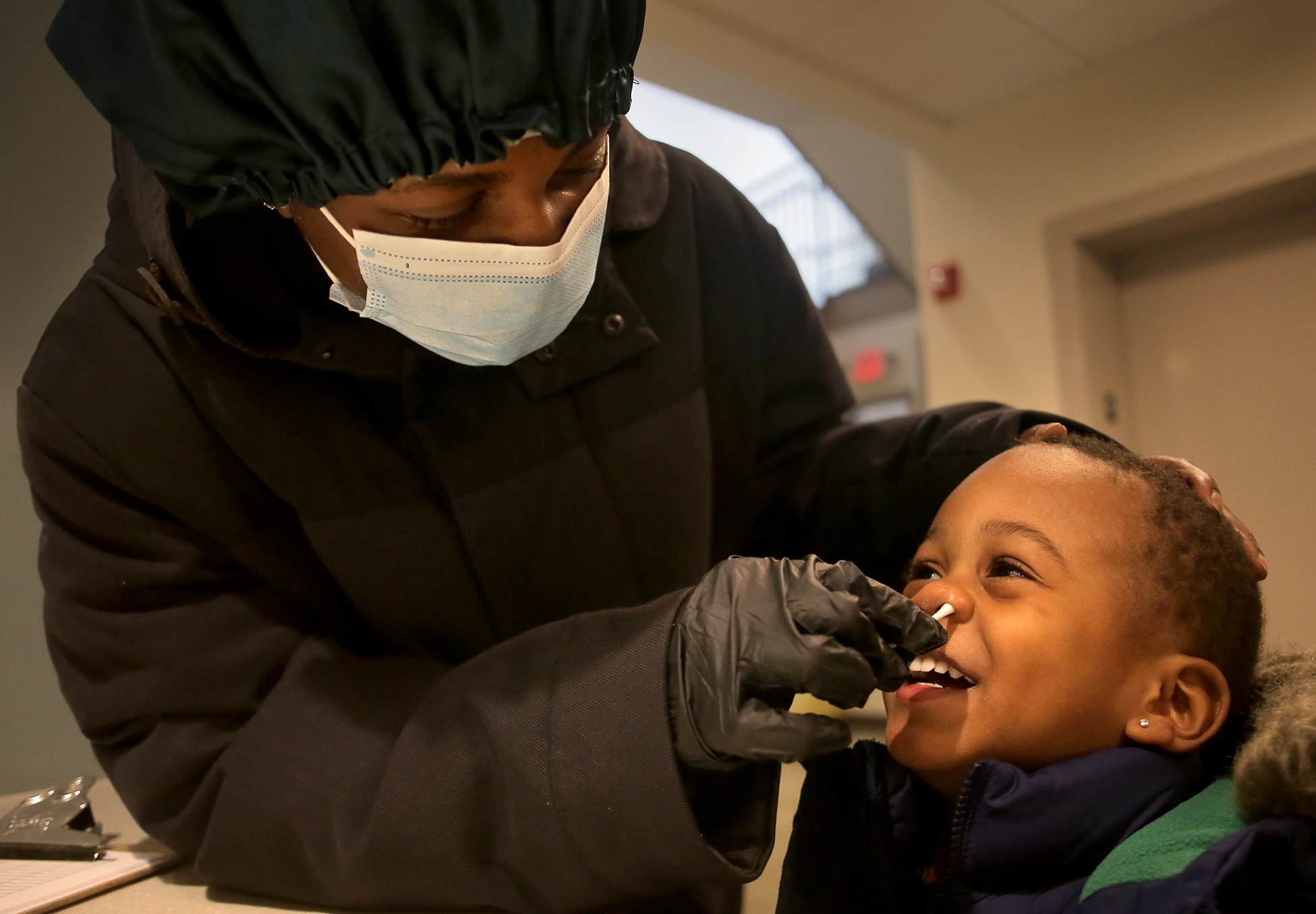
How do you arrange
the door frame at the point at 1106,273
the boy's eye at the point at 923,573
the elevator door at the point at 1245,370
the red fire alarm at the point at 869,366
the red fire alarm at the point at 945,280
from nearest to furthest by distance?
the boy's eye at the point at 923,573
the elevator door at the point at 1245,370
the door frame at the point at 1106,273
the red fire alarm at the point at 945,280
the red fire alarm at the point at 869,366

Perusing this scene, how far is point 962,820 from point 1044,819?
76 mm

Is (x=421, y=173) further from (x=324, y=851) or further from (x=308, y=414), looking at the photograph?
(x=324, y=851)

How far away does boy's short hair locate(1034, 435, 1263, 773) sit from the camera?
986mm

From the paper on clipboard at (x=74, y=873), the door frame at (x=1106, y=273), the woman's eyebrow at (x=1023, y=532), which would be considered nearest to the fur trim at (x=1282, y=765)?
the woman's eyebrow at (x=1023, y=532)

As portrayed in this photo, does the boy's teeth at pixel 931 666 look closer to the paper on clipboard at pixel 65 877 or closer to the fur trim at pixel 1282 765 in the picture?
the fur trim at pixel 1282 765

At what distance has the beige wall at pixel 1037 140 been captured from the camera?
282 cm

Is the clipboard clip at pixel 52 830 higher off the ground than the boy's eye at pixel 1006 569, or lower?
lower

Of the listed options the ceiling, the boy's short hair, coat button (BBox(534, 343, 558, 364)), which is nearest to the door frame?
the ceiling

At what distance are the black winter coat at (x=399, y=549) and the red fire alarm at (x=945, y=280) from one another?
2.66m

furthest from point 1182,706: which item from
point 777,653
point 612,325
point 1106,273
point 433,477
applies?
point 1106,273

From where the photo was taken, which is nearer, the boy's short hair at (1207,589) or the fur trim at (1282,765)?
the fur trim at (1282,765)

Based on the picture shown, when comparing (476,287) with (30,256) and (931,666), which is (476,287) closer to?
(30,256)

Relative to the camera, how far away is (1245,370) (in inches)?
117

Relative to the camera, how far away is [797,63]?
316 centimetres
